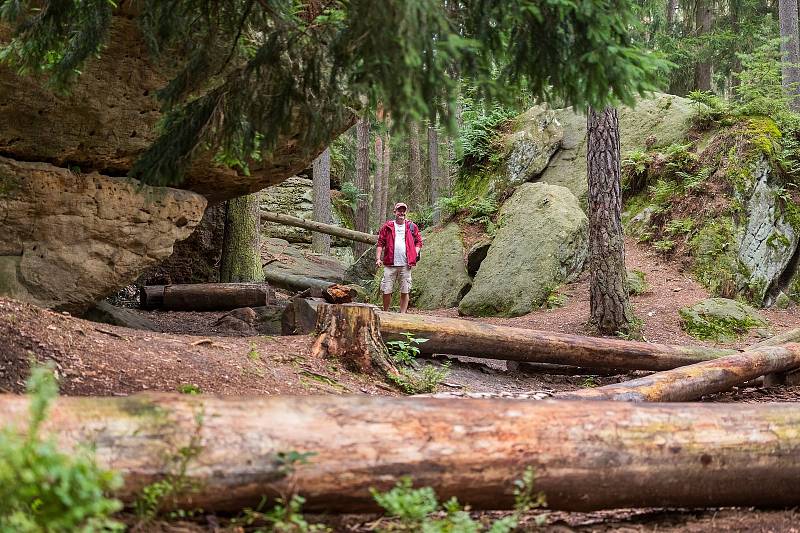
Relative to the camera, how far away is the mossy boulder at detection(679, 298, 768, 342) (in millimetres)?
11562

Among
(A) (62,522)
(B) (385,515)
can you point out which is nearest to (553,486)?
(B) (385,515)

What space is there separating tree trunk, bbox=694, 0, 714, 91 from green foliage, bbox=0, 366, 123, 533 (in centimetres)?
2292

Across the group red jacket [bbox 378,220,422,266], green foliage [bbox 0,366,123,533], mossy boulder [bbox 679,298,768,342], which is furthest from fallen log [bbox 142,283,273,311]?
green foliage [bbox 0,366,123,533]

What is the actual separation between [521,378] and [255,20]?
220 inches

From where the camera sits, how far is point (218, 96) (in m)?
5.17

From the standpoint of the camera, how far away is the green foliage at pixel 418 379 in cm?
735

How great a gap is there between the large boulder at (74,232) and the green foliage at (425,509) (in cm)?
619

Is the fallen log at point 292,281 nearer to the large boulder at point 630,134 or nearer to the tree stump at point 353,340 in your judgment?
the large boulder at point 630,134

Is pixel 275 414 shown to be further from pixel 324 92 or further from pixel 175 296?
pixel 175 296

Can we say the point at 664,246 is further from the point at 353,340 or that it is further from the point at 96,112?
the point at 96,112

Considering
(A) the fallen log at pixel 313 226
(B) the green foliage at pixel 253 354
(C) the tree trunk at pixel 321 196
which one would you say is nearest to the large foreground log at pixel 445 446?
(B) the green foliage at pixel 253 354

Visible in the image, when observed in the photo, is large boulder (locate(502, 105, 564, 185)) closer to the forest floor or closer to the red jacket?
the red jacket

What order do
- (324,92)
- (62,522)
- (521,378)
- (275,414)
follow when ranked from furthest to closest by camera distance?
(521,378), (324,92), (275,414), (62,522)

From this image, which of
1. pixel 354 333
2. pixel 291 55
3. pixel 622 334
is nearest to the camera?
pixel 291 55
